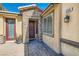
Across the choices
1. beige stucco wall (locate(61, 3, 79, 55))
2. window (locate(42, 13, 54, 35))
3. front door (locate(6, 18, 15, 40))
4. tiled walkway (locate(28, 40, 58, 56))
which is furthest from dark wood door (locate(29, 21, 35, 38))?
beige stucco wall (locate(61, 3, 79, 55))

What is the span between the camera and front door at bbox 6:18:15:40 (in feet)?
30.4

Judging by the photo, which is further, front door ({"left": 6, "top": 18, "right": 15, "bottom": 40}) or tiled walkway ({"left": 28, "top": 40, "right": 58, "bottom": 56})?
front door ({"left": 6, "top": 18, "right": 15, "bottom": 40})

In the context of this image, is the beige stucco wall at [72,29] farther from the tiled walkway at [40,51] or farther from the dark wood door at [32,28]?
the dark wood door at [32,28]

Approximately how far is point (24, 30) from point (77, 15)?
589cm

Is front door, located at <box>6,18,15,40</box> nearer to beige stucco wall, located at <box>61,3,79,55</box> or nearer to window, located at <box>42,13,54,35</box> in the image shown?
window, located at <box>42,13,54,35</box>

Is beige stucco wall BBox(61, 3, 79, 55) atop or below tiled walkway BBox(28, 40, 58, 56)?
atop

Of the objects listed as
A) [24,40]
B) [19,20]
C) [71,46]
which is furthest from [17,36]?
[71,46]

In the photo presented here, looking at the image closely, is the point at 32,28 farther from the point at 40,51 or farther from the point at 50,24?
the point at 40,51

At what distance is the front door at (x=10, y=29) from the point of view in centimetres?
927

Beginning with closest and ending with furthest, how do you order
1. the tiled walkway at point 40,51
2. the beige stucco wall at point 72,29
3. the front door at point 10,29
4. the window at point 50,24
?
the beige stucco wall at point 72,29 < the tiled walkway at point 40,51 < the window at point 50,24 < the front door at point 10,29

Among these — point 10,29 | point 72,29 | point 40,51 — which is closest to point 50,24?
A: point 40,51

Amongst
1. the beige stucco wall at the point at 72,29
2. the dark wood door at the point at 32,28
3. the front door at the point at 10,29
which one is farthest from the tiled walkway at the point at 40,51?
the dark wood door at the point at 32,28

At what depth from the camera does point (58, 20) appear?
18.0ft

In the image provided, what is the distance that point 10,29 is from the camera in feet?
30.7
